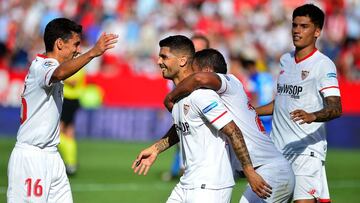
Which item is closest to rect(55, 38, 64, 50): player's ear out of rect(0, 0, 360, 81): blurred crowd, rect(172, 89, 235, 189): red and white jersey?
rect(172, 89, 235, 189): red and white jersey

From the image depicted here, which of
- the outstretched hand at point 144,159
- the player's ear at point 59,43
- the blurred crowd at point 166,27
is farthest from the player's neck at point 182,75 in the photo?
the blurred crowd at point 166,27

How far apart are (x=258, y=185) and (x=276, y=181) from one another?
752 mm

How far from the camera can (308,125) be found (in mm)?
10070

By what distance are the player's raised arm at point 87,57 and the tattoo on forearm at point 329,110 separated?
2.31 meters

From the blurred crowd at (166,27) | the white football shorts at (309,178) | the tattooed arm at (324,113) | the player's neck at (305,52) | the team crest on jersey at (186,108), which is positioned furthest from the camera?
the blurred crowd at (166,27)

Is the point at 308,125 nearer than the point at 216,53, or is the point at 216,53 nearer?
the point at 216,53

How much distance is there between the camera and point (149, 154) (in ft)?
29.3

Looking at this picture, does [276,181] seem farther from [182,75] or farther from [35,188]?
[35,188]

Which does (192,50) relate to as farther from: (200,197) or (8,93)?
(8,93)

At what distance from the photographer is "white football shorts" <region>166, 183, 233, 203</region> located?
811 centimetres

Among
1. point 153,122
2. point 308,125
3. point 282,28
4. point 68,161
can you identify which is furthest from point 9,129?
point 308,125

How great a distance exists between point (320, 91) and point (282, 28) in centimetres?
1894

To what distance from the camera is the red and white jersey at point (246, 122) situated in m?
8.50

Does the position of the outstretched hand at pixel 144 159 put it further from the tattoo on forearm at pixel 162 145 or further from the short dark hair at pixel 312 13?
the short dark hair at pixel 312 13
